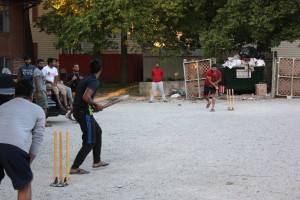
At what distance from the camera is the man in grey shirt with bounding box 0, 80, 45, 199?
5.59 meters

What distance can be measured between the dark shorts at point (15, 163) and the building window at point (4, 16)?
23.7m

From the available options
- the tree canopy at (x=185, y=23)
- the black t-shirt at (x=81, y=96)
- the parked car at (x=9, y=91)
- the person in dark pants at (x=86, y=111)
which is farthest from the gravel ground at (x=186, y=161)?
the tree canopy at (x=185, y=23)

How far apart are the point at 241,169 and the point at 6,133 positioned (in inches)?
172

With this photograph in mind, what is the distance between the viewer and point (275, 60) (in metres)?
27.0

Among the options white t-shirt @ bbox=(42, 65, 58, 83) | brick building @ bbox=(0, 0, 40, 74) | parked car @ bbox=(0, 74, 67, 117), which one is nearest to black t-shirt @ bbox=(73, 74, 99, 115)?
parked car @ bbox=(0, 74, 67, 117)

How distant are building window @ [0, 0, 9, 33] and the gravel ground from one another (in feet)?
42.2

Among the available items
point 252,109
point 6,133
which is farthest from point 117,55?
point 6,133

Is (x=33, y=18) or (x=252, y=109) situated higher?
(x=33, y=18)

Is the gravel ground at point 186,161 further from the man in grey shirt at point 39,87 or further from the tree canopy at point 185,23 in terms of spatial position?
the tree canopy at point 185,23

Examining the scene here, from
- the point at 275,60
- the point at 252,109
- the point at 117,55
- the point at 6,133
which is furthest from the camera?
the point at 117,55

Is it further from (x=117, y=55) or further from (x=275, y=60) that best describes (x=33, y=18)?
(x=275, y=60)

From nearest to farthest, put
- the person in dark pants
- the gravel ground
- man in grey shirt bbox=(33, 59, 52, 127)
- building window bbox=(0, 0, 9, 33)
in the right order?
the gravel ground, the person in dark pants, man in grey shirt bbox=(33, 59, 52, 127), building window bbox=(0, 0, 9, 33)

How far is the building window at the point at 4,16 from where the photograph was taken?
28.1 meters

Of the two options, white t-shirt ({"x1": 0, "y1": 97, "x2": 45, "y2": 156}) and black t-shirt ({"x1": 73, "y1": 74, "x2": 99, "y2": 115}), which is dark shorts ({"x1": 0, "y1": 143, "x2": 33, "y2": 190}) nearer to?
white t-shirt ({"x1": 0, "y1": 97, "x2": 45, "y2": 156})
